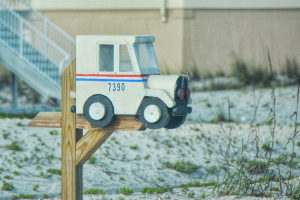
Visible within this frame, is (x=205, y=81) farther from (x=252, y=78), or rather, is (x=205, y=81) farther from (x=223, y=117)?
(x=223, y=117)

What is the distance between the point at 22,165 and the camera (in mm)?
5125

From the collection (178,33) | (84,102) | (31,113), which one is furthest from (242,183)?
(178,33)

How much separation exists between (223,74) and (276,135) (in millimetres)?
3922

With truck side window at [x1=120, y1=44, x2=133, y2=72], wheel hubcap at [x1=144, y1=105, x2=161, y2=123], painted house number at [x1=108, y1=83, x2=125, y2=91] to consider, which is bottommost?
wheel hubcap at [x1=144, y1=105, x2=161, y2=123]

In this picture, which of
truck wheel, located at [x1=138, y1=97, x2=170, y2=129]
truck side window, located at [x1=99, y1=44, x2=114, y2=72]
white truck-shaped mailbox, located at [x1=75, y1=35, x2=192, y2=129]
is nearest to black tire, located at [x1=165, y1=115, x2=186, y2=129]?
white truck-shaped mailbox, located at [x1=75, y1=35, x2=192, y2=129]

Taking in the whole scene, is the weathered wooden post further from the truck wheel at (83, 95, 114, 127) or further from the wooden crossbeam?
the truck wheel at (83, 95, 114, 127)

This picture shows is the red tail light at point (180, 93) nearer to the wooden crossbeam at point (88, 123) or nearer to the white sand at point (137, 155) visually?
the wooden crossbeam at point (88, 123)

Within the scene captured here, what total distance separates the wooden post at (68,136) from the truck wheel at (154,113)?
0.63 m

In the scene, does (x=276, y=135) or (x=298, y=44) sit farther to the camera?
(x=298, y=44)

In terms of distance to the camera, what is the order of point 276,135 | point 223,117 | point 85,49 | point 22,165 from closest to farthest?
1. point 85,49
2. point 22,165
3. point 276,135
4. point 223,117

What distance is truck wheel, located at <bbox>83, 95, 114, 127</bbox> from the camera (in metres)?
2.67

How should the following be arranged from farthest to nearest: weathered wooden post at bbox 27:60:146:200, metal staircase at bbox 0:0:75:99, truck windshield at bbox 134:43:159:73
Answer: metal staircase at bbox 0:0:75:99
weathered wooden post at bbox 27:60:146:200
truck windshield at bbox 134:43:159:73

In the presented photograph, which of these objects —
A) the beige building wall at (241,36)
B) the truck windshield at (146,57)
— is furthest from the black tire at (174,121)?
the beige building wall at (241,36)

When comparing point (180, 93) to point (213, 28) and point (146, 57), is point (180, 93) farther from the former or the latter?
point (213, 28)
